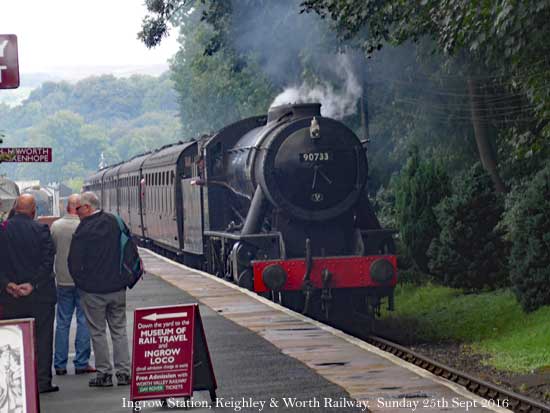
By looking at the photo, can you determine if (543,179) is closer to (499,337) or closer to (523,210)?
(523,210)

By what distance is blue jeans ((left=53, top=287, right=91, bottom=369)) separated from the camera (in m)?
11.7

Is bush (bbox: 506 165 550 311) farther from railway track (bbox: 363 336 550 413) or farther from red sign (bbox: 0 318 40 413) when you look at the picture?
red sign (bbox: 0 318 40 413)

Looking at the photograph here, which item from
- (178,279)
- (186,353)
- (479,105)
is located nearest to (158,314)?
(186,353)

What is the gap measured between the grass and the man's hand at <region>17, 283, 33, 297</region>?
805 centimetres

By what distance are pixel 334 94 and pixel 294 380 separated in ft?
61.4

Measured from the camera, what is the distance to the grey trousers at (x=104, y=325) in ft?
35.5

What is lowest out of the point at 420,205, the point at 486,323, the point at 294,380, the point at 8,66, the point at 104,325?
the point at 486,323

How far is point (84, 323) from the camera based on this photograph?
39.3 ft

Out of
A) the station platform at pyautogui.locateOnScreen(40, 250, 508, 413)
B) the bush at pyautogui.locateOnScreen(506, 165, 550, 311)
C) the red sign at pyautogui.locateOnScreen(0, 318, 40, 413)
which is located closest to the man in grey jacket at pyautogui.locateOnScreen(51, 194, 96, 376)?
the station platform at pyautogui.locateOnScreen(40, 250, 508, 413)

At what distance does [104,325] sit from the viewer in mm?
10891

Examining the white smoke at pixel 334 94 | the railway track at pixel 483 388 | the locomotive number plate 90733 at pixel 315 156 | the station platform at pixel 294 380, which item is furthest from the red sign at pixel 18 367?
the white smoke at pixel 334 94

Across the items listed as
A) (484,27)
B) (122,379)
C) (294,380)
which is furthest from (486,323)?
(122,379)

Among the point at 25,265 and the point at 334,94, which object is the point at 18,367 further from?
the point at 334,94

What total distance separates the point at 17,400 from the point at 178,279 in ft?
52.3
